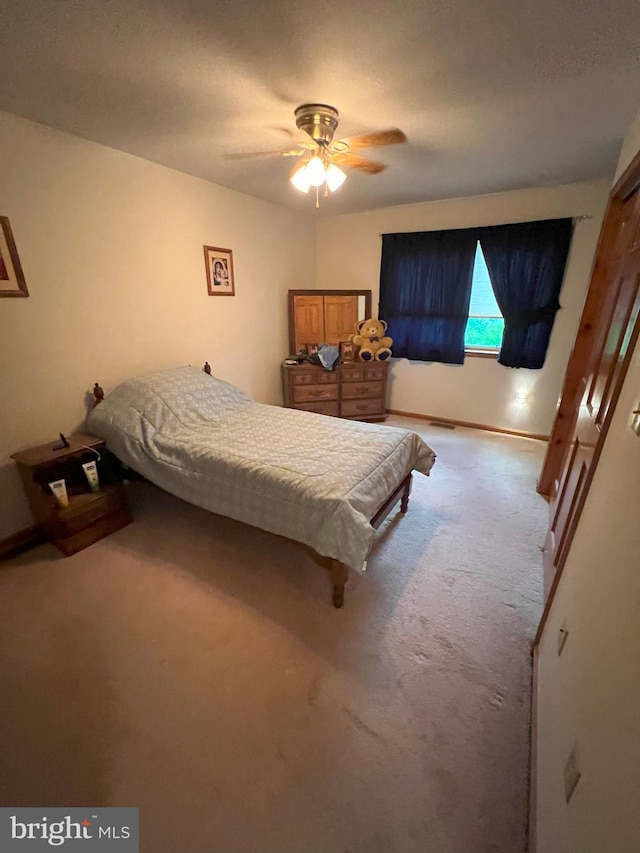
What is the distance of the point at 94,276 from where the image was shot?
7.90ft

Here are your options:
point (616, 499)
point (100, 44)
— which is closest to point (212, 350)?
point (100, 44)

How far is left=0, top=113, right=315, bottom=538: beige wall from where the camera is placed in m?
2.09

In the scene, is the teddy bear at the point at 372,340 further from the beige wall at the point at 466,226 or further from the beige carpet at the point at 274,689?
the beige carpet at the point at 274,689

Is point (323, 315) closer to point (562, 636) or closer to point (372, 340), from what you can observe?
point (372, 340)

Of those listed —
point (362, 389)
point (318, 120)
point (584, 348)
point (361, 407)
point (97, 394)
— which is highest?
point (318, 120)

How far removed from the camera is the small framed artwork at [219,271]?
3.18 metres

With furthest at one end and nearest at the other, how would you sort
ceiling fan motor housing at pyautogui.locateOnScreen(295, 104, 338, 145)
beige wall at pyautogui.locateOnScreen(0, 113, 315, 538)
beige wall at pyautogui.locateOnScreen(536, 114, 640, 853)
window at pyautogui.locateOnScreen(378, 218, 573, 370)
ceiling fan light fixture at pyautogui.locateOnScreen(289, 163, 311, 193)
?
1. window at pyautogui.locateOnScreen(378, 218, 573, 370)
2. beige wall at pyautogui.locateOnScreen(0, 113, 315, 538)
3. ceiling fan light fixture at pyautogui.locateOnScreen(289, 163, 311, 193)
4. ceiling fan motor housing at pyautogui.locateOnScreen(295, 104, 338, 145)
5. beige wall at pyautogui.locateOnScreen(536, 114, 640, 853)

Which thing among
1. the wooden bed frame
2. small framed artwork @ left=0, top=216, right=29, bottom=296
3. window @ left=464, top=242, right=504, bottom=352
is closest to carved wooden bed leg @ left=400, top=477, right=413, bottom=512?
the wooden bed frame

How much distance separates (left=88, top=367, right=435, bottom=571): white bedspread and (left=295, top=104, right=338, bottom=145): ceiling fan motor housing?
1653 mm

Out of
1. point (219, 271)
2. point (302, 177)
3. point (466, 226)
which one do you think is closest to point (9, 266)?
point (219, 271)

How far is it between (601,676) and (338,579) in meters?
1.10

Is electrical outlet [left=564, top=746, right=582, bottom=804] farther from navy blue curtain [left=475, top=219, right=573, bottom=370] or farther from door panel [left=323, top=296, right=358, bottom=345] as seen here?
door panel [left=323, top=296, right=358, bottom=345]

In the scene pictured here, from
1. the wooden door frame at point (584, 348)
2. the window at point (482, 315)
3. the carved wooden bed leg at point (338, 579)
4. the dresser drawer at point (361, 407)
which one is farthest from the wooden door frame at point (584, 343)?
the dresser drawer at point (361, 407)

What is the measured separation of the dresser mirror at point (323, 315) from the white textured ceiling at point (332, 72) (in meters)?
1.81
